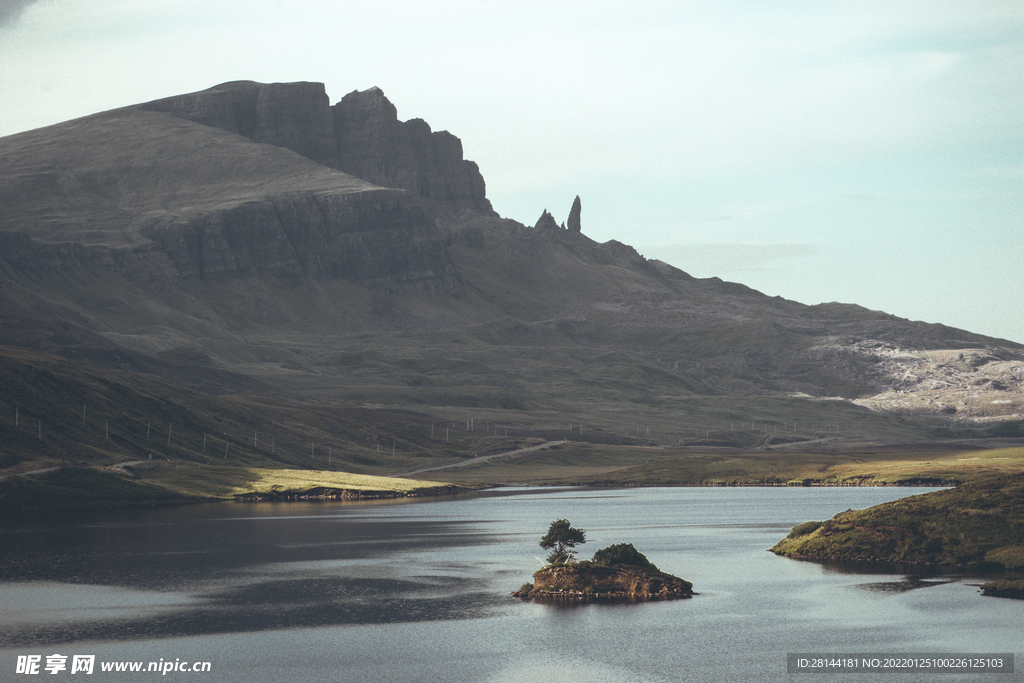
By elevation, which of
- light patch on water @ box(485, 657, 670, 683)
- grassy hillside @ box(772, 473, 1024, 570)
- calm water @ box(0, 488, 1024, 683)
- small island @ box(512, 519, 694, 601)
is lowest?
light patch on water @ box(485, 657, 670, 683)

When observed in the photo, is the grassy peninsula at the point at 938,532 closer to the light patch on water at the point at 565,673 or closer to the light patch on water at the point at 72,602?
the light patch on water at the point at 565,673

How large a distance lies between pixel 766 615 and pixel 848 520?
43055 mm

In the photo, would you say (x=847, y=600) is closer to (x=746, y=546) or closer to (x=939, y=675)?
(x=939, y=675)

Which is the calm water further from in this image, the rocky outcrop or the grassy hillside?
the grassy hillside

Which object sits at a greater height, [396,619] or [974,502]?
[974,502]

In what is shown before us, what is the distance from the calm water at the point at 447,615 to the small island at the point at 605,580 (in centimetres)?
330

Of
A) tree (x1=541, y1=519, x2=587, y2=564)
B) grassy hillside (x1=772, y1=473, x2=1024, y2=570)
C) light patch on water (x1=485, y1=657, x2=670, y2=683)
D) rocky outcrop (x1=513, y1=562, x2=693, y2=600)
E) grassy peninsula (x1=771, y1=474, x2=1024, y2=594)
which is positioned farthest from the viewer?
grassy hillside (x1=772, y1=473, x2=1024, y2=570)

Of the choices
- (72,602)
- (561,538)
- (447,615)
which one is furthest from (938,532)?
(72,602)

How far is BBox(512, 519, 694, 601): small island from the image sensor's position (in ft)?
367

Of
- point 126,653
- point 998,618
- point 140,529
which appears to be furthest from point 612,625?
point 140,529

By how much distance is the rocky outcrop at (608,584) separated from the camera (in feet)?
367

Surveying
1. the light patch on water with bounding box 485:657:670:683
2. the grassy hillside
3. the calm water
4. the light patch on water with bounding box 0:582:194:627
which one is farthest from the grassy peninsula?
the light patch on water with bounding box 0:582:194:627

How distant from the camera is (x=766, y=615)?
101875 mm

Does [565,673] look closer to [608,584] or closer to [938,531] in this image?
[608,584]
